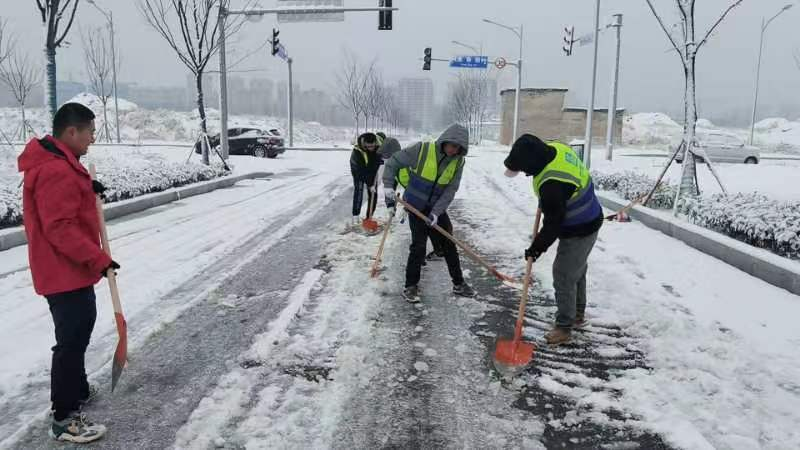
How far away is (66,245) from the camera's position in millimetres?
2734

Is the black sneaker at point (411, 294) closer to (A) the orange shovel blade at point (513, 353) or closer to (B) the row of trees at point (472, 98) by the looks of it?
(A) the orange shovel blade at point (513, 353)

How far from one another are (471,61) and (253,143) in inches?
489

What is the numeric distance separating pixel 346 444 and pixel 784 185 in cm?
1232

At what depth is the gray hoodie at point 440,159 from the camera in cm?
501

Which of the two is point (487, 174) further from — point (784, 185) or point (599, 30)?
point (784, 185)

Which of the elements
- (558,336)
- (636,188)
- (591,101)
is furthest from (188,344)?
(591,101)

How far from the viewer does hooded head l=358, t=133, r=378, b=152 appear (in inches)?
351

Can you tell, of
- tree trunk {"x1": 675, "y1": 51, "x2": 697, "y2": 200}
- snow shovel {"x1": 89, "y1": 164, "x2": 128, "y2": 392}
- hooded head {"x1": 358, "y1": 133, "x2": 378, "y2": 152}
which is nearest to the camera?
snow shovel {"x1": 89, "y1": 164, "x2": 128, "y2": 392}

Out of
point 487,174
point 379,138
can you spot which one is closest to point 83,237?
point 379,138

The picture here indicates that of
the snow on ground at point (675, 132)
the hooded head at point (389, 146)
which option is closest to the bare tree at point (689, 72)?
the hooded head at point (389, 146)

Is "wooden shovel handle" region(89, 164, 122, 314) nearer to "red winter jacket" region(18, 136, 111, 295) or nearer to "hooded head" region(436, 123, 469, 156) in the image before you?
"red winter jacket" region(18, 136, 111, 295)

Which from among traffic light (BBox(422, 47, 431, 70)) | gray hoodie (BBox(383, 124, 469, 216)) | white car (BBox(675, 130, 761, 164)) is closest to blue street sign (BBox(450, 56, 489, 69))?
traffic light (BBox(422, 47, 431, 70))

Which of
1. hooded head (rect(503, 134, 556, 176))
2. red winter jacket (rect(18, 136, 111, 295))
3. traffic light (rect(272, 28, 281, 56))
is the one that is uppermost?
traffic light (rect(272, 28, 281, 56))

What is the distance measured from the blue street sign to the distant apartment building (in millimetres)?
96240
